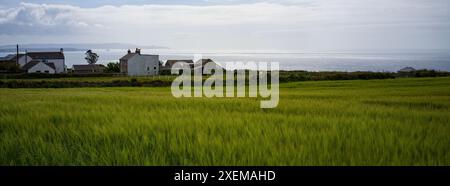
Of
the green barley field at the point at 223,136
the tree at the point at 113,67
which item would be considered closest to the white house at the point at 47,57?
the green barley field at the point at 223,136

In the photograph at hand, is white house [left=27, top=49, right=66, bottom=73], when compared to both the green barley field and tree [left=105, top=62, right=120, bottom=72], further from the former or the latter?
tree [left=105, top=62, right=120, bottom=72]

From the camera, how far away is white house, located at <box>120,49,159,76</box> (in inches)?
2172

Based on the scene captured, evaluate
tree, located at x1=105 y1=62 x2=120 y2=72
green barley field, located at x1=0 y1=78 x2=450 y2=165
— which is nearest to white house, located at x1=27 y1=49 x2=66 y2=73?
green barley field, located at x1=0 y1=78 x2=450 y2=165

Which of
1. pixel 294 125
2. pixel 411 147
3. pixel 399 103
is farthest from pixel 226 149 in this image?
pixel 399 103

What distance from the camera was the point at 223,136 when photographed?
3.06 meters

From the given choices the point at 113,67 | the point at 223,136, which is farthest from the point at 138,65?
the point at 223,136

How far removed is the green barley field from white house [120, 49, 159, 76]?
51103 mm

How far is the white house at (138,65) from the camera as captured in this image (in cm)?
5516

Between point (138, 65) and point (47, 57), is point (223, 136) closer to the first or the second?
point (47, 57)

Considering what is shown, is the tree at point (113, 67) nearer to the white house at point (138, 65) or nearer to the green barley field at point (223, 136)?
the white house at point (138, 65)

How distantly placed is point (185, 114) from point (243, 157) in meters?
1.42

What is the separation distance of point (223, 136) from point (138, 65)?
54721 millimetres

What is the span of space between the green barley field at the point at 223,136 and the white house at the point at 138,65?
5110 cm

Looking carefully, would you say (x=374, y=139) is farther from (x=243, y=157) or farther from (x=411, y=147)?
(x=243, y=157)
